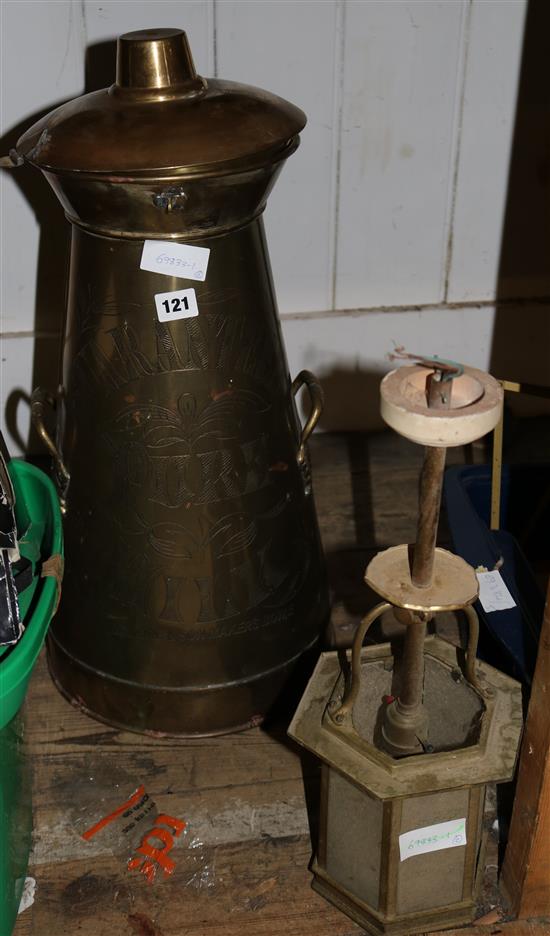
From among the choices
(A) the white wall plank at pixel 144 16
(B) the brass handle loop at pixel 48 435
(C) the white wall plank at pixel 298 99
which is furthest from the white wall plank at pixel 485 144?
(B) the brass handle loop at pixel 48 435

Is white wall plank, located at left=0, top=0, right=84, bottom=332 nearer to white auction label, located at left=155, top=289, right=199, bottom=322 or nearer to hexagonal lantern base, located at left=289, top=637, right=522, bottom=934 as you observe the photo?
white auction label, located at left=155, top=289, right=199, bottom=322

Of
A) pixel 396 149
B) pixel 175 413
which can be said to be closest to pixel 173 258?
pixel 175 413

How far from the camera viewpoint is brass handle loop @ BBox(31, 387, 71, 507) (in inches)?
49.9

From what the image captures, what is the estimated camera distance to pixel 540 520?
1.72 metres

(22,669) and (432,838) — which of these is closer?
(22,669)

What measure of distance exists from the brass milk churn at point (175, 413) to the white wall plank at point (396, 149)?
0.62 m

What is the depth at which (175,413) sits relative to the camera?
47.3 inches

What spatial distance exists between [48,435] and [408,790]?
0.60 m

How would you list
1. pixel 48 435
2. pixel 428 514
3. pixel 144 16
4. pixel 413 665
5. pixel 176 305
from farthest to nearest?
pixel 144 16 < pixel 48 435 < pixel 176 305 < pixel 413 665 < pixel 428 514

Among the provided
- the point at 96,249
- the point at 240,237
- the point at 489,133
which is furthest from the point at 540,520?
the point at 96,249

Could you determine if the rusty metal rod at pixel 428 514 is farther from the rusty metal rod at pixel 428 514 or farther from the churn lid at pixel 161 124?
the churn lid at pixel 161 124

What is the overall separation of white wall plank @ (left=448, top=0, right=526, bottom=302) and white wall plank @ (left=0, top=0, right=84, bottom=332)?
0.67m

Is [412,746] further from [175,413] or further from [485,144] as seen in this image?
[485,144]

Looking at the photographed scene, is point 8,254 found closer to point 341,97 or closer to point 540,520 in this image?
point 341,97
